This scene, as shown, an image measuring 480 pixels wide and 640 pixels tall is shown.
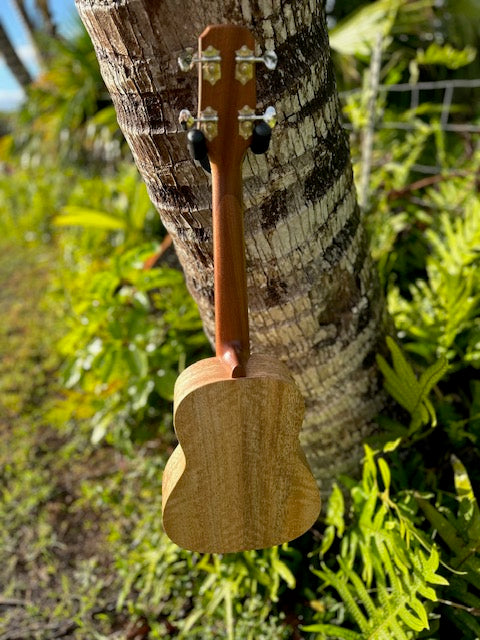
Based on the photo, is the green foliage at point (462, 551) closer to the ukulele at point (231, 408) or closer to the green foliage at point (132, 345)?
the ukulele at point (231, 408)

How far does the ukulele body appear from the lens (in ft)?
3.32

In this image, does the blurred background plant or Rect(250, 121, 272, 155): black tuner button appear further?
the blurred background plant

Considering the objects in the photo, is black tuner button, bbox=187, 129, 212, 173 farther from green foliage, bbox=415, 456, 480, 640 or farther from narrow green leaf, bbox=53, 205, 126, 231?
narrow green leaf, bbox=53, 205, 126, 231

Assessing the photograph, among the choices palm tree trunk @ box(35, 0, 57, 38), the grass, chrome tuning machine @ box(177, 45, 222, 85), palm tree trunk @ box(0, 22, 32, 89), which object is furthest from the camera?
palm tree trunk @ box(35, 0, 57, 38)

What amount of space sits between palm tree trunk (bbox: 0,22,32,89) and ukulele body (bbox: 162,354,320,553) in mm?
7382

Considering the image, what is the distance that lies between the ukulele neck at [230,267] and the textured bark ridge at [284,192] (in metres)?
0.14

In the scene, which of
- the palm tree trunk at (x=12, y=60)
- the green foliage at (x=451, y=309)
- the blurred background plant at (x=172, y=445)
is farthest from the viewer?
the palm tree trunk at (x=12, y=60)

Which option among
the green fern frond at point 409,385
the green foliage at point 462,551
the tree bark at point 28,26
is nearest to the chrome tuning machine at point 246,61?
the green fern frond at point 409,385

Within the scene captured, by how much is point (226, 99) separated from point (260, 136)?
8cm

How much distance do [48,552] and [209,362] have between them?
1854 mm

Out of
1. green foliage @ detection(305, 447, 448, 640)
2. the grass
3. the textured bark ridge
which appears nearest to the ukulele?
the textured bark ridge

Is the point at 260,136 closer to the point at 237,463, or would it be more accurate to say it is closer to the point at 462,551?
the point at 237,463

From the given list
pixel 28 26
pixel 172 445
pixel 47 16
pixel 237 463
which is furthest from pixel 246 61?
pixel 28 26

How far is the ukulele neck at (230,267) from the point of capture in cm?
96
